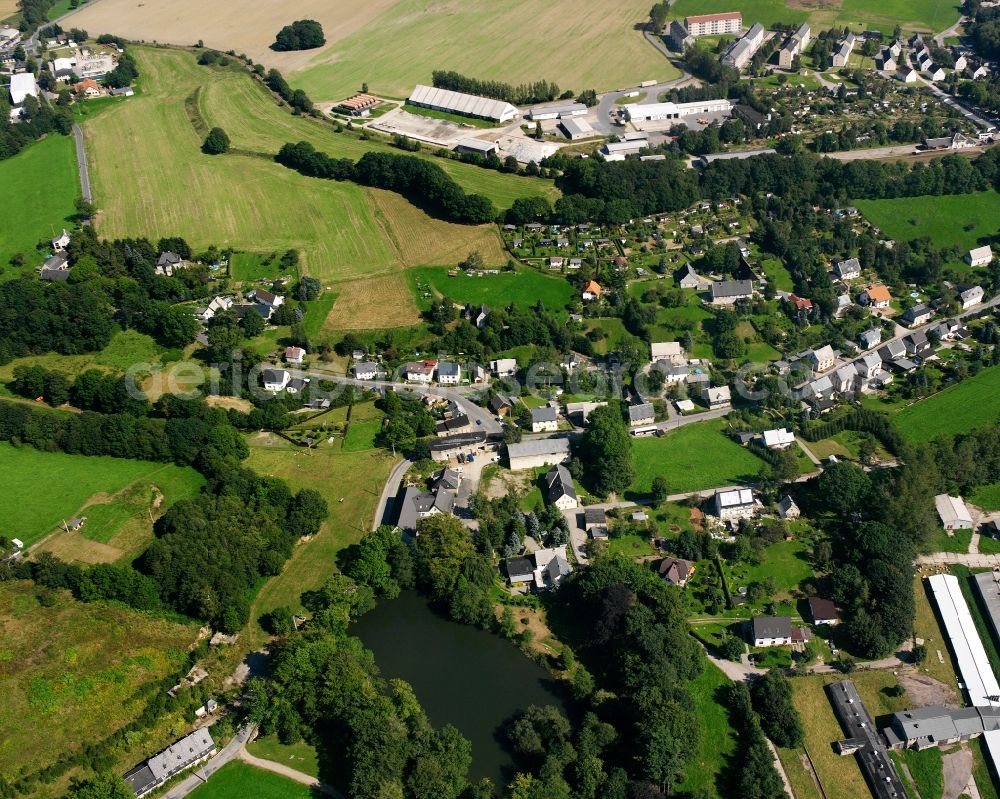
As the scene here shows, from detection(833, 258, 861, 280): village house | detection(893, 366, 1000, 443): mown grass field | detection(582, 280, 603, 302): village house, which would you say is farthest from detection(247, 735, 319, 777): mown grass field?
detection(833, 258, 861, 280): village house

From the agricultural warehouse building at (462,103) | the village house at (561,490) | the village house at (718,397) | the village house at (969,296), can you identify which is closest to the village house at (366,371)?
the village house at (561,490)

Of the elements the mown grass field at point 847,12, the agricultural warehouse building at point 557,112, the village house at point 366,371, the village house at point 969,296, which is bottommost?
the village house at point 969,296

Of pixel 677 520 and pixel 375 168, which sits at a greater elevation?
pixel 375 168

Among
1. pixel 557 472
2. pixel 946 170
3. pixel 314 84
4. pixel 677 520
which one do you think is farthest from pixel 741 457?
pixel 314 84

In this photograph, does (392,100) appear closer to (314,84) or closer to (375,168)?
(314,84)

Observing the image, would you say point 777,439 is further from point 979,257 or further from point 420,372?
point 979,257

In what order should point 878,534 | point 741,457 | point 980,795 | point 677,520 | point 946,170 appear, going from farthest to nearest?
point 946,170
point 741,457
point 677,520
point 878,534
point 980,795

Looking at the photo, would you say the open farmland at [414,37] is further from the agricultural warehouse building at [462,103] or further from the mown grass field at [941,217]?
the mown grass field at [941,217]
